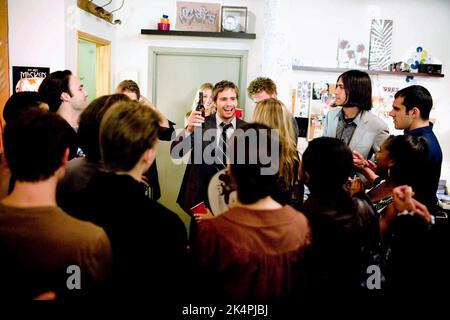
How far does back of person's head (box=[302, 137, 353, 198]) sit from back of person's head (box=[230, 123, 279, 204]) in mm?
150

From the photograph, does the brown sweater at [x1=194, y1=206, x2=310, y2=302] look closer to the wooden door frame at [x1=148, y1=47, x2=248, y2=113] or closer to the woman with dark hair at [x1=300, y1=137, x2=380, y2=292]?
the woman with dark hair at [x1=300, y1=137, x2=380, y2=292]

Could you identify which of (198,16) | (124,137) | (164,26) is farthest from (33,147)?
(198,16)

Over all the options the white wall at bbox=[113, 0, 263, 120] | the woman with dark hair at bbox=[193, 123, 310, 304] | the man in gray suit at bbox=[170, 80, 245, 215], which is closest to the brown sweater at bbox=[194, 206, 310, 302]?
the woman with dark hair at bbox=[193, 123, 310, 304]

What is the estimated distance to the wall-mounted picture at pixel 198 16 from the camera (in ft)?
13.8

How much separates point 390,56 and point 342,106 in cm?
200

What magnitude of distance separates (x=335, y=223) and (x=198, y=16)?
3.48 metres

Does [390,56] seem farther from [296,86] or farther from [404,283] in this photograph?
[404,283]

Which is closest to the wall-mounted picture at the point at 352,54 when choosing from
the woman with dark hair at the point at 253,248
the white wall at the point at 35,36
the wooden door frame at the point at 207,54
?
the wooden door frame at the point at 207,54

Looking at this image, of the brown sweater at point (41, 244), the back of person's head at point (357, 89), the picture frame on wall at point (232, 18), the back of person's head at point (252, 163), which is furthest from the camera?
the picture frame on wall at point (232, 18)

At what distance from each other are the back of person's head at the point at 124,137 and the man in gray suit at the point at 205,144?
1.07m

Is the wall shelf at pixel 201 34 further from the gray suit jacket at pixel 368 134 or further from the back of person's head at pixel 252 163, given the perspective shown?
the back of person's head at pixel 252 163

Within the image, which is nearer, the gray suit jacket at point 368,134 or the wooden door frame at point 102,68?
the gray suit jacket at point 368,134

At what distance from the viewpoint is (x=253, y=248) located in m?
1.13

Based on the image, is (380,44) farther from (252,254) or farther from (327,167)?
(252,254)
